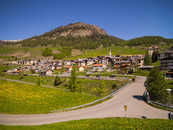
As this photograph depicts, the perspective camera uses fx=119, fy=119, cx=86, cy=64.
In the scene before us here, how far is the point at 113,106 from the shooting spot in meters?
24.8

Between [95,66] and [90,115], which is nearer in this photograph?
[90,115]

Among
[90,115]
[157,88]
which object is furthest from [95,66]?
[90,115]

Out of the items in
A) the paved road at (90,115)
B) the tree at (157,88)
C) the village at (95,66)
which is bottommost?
the paved road at (90,115)

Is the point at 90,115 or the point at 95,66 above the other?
the point at 95,66

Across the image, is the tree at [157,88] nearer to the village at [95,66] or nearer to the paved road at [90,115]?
the paved road at [90,115]

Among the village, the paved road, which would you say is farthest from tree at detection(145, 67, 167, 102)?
the village

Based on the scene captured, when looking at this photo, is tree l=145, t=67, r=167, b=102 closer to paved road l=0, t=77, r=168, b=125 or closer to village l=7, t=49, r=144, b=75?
paved road l=0, t=77, r=168, b=125

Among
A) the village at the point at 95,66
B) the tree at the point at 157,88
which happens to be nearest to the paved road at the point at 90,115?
the tree at the point at 157,88

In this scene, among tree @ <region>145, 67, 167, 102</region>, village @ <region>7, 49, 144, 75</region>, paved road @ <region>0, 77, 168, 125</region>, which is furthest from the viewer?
village @ <region>7, 49, 144, 75</region>

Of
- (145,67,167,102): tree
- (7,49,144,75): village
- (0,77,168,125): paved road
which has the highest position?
(7,49,144,75): village

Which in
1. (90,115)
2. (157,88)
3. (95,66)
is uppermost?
(95,66)

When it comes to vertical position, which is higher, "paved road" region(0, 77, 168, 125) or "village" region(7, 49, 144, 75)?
"village" region(7, 49, 144, 75)

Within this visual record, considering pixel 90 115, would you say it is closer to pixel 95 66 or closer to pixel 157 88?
pixel 157 88

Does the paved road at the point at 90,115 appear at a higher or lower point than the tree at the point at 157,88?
lower
